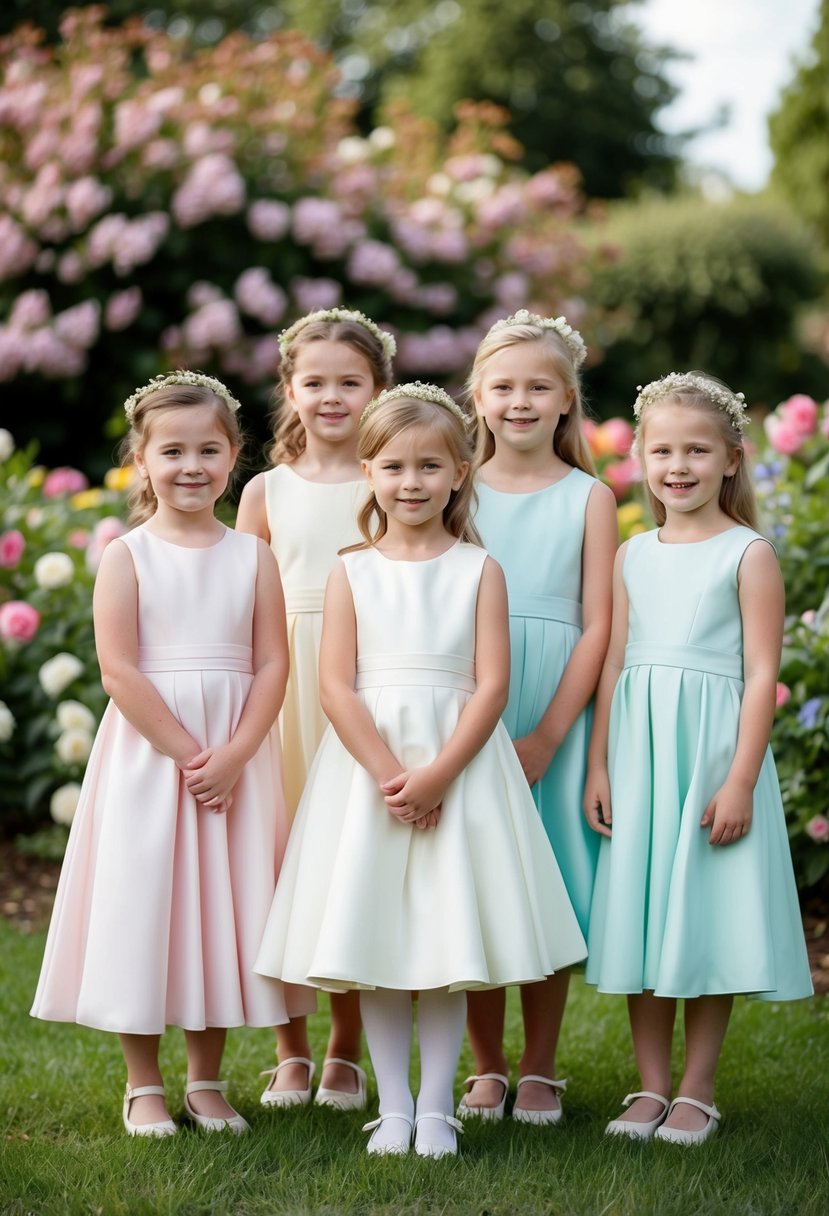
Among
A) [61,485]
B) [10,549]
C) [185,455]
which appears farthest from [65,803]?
[185,455]

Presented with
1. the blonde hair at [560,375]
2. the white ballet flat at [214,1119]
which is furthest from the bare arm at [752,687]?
the white ballet flat at [214,1119]

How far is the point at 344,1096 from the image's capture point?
3.40 metres

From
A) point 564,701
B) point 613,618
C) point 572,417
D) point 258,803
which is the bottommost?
point 258,803

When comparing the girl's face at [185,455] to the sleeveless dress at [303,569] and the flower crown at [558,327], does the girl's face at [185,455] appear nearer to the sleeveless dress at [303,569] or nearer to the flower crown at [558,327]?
the sleeveless dress at [303,569]

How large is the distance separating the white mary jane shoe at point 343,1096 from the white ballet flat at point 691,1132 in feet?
2.46

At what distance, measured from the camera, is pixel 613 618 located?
131 inches

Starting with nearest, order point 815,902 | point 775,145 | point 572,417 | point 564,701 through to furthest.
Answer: point 564,701, point 572,417, point 815,902, point 775,145

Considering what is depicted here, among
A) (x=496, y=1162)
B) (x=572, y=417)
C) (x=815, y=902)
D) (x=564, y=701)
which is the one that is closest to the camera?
(x=496, y=1162)

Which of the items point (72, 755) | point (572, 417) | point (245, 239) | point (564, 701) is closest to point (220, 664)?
point (564, 701)

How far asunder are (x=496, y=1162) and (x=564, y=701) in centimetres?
103

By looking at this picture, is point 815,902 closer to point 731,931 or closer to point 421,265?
point 731,931

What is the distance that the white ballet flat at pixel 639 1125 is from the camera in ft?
10.1

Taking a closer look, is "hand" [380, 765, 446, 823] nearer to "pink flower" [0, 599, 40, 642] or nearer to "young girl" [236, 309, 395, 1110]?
"young girl" [236, 309, 395, 1110]

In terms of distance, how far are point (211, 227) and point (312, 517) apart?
18.3 feet
